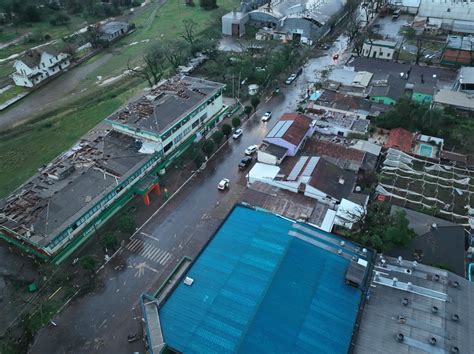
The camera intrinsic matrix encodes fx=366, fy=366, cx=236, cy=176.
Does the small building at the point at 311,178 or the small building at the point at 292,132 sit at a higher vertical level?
the small building at the point at 292,132

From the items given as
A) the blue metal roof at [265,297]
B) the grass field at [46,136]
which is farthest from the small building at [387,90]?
the grass field at [46,136]

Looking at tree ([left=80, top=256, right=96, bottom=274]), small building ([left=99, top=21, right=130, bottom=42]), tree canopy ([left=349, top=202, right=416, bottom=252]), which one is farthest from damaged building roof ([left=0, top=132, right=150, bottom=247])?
small building ([left=99, top=21, right=130, bottom=42])

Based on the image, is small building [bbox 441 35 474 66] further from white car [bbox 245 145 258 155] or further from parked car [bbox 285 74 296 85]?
white car [bbox 245 145 258 155]

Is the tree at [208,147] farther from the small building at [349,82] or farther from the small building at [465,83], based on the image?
the small building at [465,83]

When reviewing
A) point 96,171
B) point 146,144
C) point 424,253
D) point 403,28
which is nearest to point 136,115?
point 146,144

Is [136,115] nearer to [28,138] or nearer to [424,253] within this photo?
[28,138]

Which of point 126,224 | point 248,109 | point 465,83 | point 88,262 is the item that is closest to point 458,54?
point 465,83

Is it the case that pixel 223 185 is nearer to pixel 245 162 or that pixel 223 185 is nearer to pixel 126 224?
pixel 245 162
